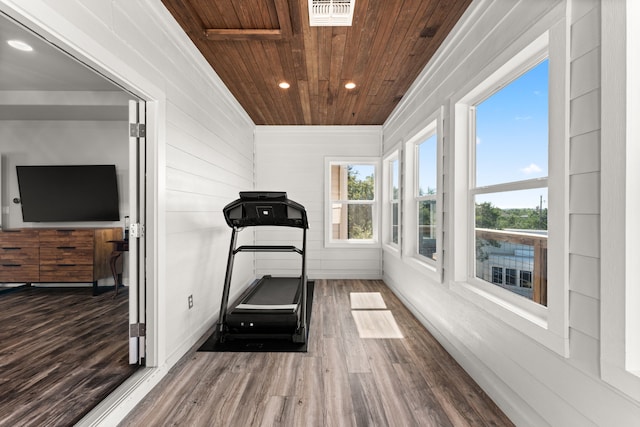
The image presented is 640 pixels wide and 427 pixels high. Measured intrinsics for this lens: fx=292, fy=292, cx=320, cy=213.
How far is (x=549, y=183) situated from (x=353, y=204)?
13.2ft

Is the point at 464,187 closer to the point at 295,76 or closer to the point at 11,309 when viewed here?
the point at 295,76

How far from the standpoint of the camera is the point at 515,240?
1.87 meters

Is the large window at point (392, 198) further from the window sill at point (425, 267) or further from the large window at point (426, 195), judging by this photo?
the window sill at point (425, 267)

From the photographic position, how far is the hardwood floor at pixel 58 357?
1808mm

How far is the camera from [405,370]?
227 centimetres

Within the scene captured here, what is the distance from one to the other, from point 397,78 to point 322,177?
2306 millimetres

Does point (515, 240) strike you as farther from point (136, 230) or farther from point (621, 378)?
point (136, 230)

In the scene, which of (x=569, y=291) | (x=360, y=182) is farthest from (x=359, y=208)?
(x=569, y=291)

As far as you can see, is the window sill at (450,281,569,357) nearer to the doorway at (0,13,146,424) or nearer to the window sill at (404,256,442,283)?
the window sill at (404,256,442,283)

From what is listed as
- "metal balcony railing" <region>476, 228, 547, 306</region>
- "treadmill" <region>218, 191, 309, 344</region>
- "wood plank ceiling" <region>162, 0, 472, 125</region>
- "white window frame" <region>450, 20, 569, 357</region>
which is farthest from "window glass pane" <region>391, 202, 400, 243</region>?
"metal balcony railing" <region>476, 228, 547, 306</region>

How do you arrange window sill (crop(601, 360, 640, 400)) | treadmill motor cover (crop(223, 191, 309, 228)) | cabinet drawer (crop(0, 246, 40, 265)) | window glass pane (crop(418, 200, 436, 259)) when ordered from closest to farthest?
window sill (crop(601, 360, 640, 400)) < treadmill motor cover (crop(223, 191, 309, 228)) < window glass pane (crop(418, 200, 436, 259)) < cabinet drawer (crop(0, 246, 40, 265))

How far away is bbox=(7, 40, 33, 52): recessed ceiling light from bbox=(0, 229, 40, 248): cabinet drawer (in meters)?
2.66

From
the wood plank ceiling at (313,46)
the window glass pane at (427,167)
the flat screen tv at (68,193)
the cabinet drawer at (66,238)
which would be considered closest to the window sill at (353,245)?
the window glass pane at (427,167)

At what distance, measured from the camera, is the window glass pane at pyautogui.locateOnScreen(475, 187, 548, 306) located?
1646mm
